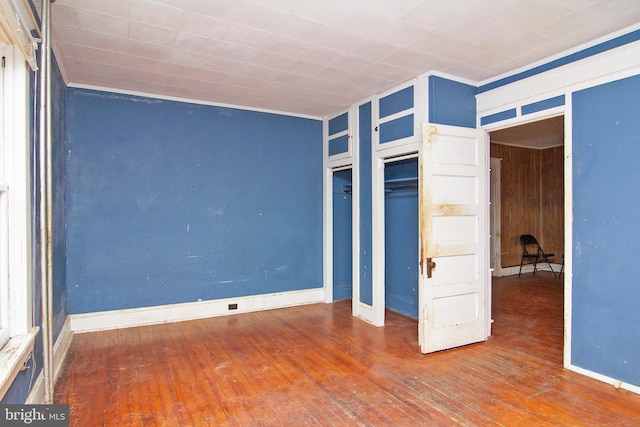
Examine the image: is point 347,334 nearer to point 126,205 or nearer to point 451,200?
point 451,200

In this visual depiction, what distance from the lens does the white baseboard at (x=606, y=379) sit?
274 cm

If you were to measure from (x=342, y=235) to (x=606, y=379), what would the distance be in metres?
3.51

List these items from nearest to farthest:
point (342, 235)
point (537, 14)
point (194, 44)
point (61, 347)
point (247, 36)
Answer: point (537, 14) < point (247, 36) < point (194, 44) < point (61, 347) < point (342, 235)

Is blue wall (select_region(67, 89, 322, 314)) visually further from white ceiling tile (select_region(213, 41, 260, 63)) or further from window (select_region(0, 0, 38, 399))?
window (select_region(0, 0, 38, 399))

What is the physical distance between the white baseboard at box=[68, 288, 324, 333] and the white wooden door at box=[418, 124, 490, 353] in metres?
2.20

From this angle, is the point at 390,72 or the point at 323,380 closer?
the point at 323,380

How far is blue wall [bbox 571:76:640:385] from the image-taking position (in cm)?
277

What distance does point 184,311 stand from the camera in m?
4.59

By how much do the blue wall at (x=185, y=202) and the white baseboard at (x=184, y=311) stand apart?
0.08m

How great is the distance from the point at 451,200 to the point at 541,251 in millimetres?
5590

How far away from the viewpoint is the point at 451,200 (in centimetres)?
360

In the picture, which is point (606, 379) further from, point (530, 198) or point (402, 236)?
point (530, 198)

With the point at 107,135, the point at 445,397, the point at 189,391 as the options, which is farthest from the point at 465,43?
the point at 107,135

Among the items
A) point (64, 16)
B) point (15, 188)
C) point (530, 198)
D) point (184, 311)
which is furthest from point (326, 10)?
point (530, 198)
